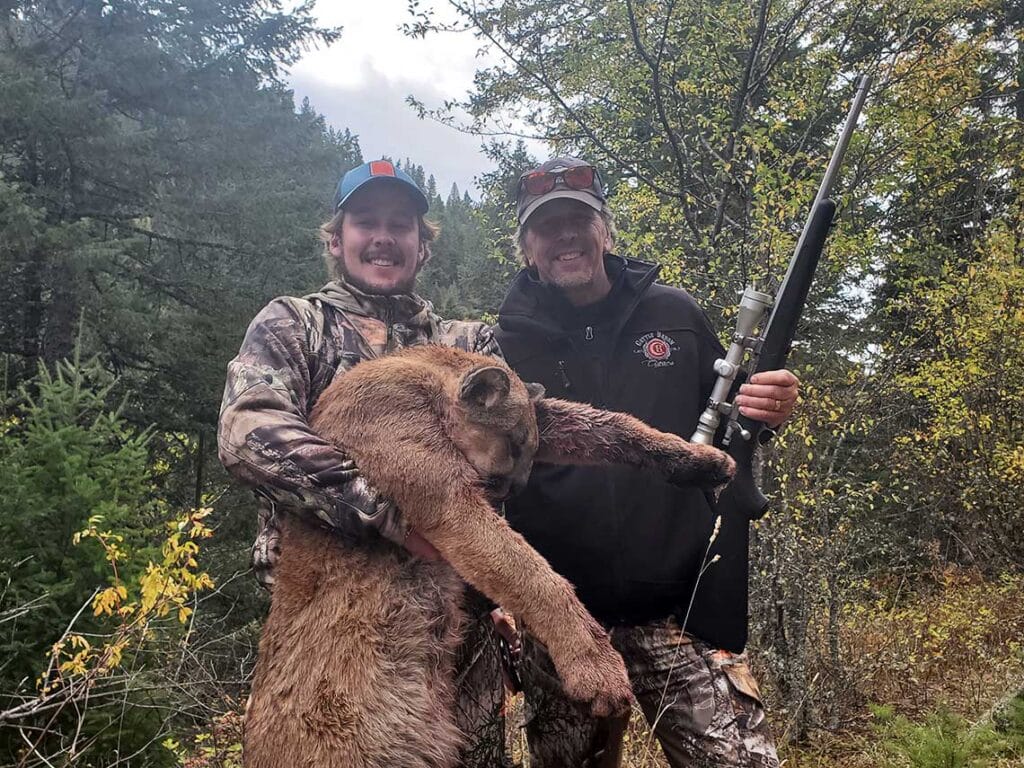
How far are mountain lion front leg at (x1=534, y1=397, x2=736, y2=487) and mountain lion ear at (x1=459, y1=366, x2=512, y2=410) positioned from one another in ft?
1.19

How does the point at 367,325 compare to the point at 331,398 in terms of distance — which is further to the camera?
the point at 367,325

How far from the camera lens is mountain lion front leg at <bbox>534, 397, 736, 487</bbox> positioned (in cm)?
275

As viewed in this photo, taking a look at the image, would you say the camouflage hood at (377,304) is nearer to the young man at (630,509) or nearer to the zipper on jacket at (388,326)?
the zipper on jacket at (388,326)

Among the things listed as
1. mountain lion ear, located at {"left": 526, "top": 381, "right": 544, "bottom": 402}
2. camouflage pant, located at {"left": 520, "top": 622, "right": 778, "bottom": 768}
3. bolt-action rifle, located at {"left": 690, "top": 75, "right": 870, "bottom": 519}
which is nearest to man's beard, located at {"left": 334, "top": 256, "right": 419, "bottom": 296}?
mountain lion ear, located at {"left": 526, "top": 381, "right": 544, "bottom": 402}

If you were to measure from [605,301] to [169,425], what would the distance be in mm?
13148

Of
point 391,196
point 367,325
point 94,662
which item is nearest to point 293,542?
point 367,325

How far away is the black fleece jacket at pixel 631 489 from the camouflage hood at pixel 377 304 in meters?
0.66

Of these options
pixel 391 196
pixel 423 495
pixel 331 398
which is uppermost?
pixel 391 196

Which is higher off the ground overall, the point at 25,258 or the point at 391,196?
the point at 391,196

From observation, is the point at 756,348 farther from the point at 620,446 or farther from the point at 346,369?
the point at 346,369

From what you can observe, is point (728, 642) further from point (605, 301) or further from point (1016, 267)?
point (1016, 267)

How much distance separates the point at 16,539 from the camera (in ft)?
21.6

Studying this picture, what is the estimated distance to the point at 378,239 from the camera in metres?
3.25

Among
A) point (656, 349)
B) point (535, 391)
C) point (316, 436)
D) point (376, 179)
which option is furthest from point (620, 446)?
point (376, 179)
